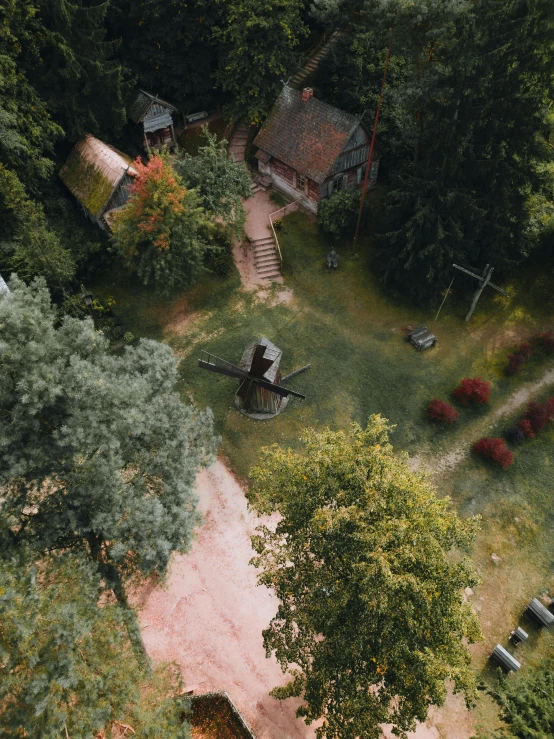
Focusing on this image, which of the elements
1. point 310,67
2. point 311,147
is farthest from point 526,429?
point 310,67

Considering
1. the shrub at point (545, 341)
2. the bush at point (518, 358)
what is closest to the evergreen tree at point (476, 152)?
the shrub at point (545, 341)

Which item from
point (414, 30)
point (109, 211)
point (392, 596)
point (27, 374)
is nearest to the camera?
point (392, 596)

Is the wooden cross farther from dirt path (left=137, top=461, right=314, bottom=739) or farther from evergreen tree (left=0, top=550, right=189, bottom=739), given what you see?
evergreen tree (left=0, top=550, right=189, bottom=739)

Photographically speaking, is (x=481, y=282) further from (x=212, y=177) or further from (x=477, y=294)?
(x=212, y=177)

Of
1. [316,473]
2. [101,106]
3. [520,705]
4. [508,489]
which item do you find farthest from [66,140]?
[520,705]

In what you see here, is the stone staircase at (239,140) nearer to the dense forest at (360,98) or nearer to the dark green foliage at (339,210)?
the dense forest at (360,98)

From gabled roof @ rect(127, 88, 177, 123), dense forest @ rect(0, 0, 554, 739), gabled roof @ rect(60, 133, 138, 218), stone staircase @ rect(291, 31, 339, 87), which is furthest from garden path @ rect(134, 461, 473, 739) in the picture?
stone staircase @ rect(291, 31, 339, 87)

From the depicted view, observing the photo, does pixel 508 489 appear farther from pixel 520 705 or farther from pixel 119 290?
pixel 119 290
